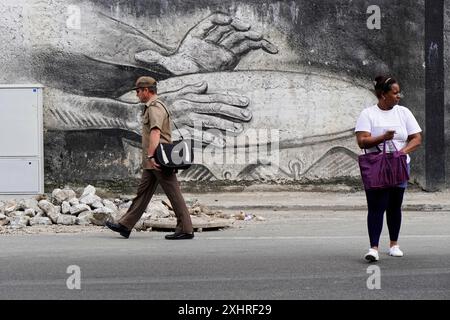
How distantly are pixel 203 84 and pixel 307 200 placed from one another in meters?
3.02

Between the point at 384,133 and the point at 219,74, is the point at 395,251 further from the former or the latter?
the point at 219,74

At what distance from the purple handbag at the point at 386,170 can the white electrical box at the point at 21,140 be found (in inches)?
341

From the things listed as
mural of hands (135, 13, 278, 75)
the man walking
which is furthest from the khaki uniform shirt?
mural of hands (135, 13, 278, 75)

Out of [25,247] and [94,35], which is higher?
[94,35]

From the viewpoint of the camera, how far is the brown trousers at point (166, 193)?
10320 mm

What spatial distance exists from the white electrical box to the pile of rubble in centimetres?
220

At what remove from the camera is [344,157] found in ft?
54.3

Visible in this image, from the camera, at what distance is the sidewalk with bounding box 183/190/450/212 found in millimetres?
14852

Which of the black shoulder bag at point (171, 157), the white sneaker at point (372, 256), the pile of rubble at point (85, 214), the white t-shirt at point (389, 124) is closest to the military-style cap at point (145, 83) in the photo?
the black shoulder bag at point (171, 157)

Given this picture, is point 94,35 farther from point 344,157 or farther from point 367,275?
point 367,275

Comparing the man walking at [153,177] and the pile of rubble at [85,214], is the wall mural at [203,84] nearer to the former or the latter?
the pile of rubble at [85,214]

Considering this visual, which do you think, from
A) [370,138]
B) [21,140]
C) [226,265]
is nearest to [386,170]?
[370,138]

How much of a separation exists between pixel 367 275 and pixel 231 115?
8.91 meters
